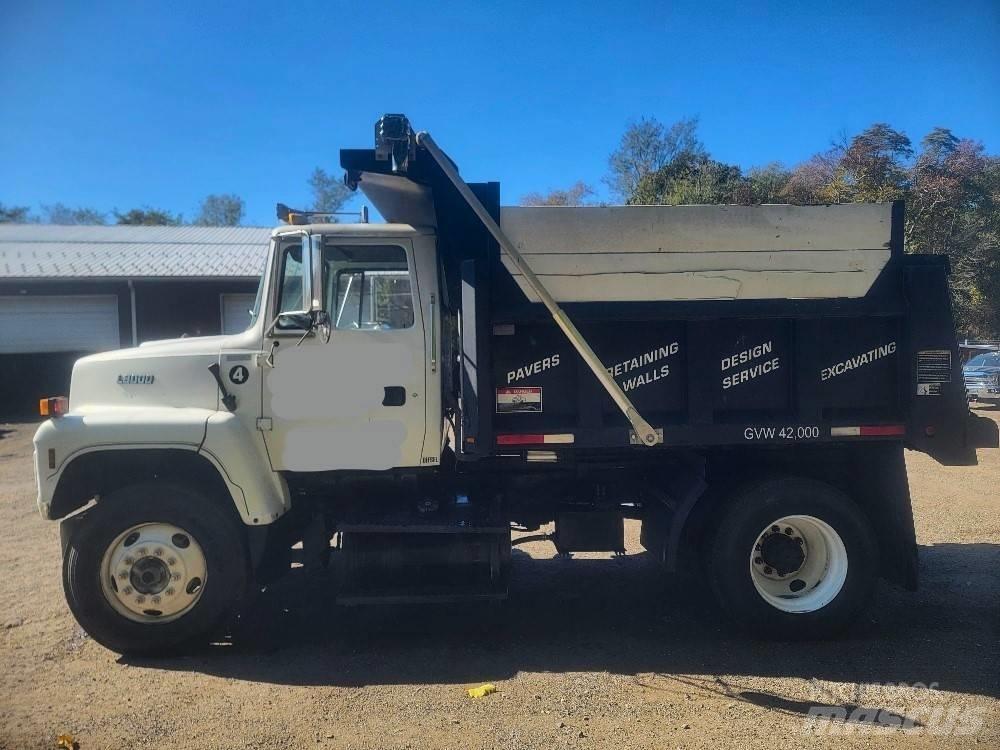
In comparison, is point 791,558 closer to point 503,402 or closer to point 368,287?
point 503,402

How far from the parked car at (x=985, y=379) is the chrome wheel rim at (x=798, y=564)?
50.9 ft

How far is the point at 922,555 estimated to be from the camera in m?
6.41

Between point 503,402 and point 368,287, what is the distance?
3.99 feet

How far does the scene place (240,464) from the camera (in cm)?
451

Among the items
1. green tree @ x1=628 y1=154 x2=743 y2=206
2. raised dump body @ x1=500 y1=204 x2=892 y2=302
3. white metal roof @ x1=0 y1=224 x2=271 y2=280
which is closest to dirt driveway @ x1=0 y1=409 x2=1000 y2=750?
raised dump body @ x1=500 y1=204 x2=892 y2=302

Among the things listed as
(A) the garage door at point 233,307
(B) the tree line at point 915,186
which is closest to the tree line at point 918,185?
(B) the tree line at point 915,186

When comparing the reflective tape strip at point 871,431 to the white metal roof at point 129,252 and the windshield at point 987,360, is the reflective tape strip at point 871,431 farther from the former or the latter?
the windshield at point 987,360

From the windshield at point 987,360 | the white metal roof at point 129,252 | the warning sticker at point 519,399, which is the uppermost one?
the white metal roof at point 129,252

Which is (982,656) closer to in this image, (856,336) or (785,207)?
(856,336)

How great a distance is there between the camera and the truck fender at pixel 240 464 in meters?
4.48

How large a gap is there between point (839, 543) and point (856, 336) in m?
1.32

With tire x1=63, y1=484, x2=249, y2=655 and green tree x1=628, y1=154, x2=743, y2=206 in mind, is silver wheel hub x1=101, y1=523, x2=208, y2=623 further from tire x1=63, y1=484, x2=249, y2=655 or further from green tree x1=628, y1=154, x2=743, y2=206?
green tree x1=628, y1=154, x2=743, y2=206

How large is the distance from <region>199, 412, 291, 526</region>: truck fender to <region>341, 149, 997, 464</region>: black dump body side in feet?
4.07

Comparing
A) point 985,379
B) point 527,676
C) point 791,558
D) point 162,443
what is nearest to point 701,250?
point 791,558
